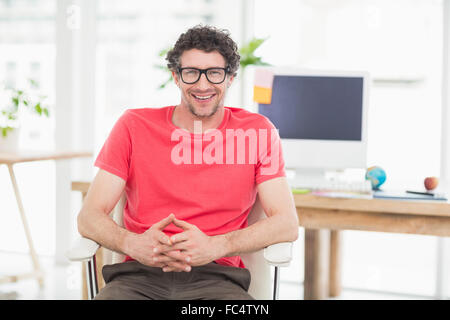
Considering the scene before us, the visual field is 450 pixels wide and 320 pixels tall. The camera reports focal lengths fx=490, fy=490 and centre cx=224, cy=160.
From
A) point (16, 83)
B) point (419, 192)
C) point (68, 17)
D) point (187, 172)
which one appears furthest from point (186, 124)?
point (16, 83)

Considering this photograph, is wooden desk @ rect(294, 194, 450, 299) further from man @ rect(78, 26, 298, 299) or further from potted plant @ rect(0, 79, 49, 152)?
potted plant @ rect(0, 79, 49, 152)

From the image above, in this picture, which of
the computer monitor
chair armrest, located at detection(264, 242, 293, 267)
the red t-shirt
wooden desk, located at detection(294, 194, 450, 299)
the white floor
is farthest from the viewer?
the white floor

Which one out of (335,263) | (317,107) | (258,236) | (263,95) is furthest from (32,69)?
(258,236)

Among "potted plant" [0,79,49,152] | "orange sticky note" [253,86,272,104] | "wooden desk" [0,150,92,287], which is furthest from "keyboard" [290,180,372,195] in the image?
"potted plant" [0,79,49,152]

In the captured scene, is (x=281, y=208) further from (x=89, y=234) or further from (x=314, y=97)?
(x=314, y=97)

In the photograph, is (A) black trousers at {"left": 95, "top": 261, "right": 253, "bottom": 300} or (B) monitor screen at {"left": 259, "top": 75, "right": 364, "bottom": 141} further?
(B) monitor screen at {"left": 259, "top": 75, "right": 364, "bottom": 141}

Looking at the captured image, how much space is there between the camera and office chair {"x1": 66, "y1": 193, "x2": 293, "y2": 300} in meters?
1.46

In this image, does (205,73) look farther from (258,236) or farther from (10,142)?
(10,142)

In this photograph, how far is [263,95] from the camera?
2.36 meters

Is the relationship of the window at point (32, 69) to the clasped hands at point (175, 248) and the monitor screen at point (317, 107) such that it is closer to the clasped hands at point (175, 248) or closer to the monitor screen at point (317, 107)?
the monitor screen at point (317, 107)

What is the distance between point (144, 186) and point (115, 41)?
230 centimetres

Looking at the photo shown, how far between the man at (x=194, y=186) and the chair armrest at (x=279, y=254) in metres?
0.06

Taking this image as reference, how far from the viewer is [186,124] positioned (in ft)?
5.71

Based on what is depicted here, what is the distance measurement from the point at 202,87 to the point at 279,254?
0.62m
